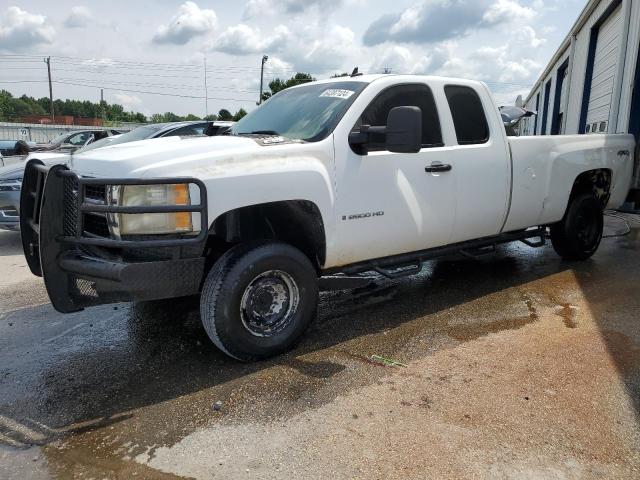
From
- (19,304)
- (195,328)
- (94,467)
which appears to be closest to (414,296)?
(195,328)

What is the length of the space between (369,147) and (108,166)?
184 cm

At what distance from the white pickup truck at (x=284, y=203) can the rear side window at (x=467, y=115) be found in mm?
15

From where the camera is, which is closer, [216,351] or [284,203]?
[284,203]

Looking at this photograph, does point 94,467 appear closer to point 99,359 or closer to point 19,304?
point 99,359

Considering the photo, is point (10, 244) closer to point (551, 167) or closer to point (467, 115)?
point (467, 115)

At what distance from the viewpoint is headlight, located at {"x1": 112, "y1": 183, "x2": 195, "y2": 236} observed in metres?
3.04

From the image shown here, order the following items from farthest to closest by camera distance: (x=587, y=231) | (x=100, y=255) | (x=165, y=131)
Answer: (x=165, y=131) → (x=587, y=231) → (x=100, y=255)

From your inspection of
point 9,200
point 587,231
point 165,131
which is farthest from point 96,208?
point 165,131

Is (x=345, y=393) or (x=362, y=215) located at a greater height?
(x=362, y=215)

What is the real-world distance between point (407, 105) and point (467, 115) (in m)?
0.74

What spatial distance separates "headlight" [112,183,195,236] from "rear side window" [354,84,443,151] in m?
1.47

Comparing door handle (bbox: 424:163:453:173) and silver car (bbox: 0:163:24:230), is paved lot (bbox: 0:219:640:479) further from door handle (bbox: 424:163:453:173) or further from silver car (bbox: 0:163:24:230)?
silver car (bbox: 0:163:24:230)

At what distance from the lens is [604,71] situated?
1273 cm

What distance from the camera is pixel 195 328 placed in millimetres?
4262
